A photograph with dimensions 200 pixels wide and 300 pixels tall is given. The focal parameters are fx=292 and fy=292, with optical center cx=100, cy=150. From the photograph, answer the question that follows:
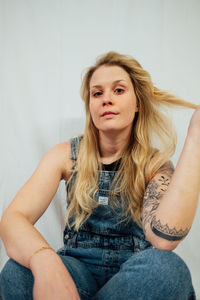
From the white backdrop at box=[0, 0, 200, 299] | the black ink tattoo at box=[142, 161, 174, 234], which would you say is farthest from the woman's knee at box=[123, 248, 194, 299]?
the white backdrop at box=[0, 0, 200, 299]

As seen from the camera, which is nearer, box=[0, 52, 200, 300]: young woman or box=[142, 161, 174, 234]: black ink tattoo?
box=[0, 52, 200, 300]: young woman

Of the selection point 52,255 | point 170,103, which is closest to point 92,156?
point 170,103

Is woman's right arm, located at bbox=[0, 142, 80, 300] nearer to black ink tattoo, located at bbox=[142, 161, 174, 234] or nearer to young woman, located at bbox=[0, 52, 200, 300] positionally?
young woman, located at bbox=[0, 52, 200, 300]

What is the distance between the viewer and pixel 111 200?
1.22 meters

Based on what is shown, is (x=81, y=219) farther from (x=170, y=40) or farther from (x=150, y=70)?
(x=170, y=40)

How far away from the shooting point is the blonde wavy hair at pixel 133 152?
3.98 ft

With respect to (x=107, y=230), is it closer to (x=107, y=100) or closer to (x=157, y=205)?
(x=157, y=205)

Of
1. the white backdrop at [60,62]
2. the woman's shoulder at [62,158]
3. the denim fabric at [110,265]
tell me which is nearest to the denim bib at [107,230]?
the denim fabric at [110,265]

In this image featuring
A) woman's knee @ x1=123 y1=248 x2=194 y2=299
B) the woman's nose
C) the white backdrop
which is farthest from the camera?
the white backdrop

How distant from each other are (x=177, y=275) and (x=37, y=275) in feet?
1.28

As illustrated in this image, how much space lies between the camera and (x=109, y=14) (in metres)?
1.56

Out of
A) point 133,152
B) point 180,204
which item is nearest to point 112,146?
point 133,152

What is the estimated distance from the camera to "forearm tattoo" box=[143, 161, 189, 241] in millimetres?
890

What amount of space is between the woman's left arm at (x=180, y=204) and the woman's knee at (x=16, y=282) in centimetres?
40
